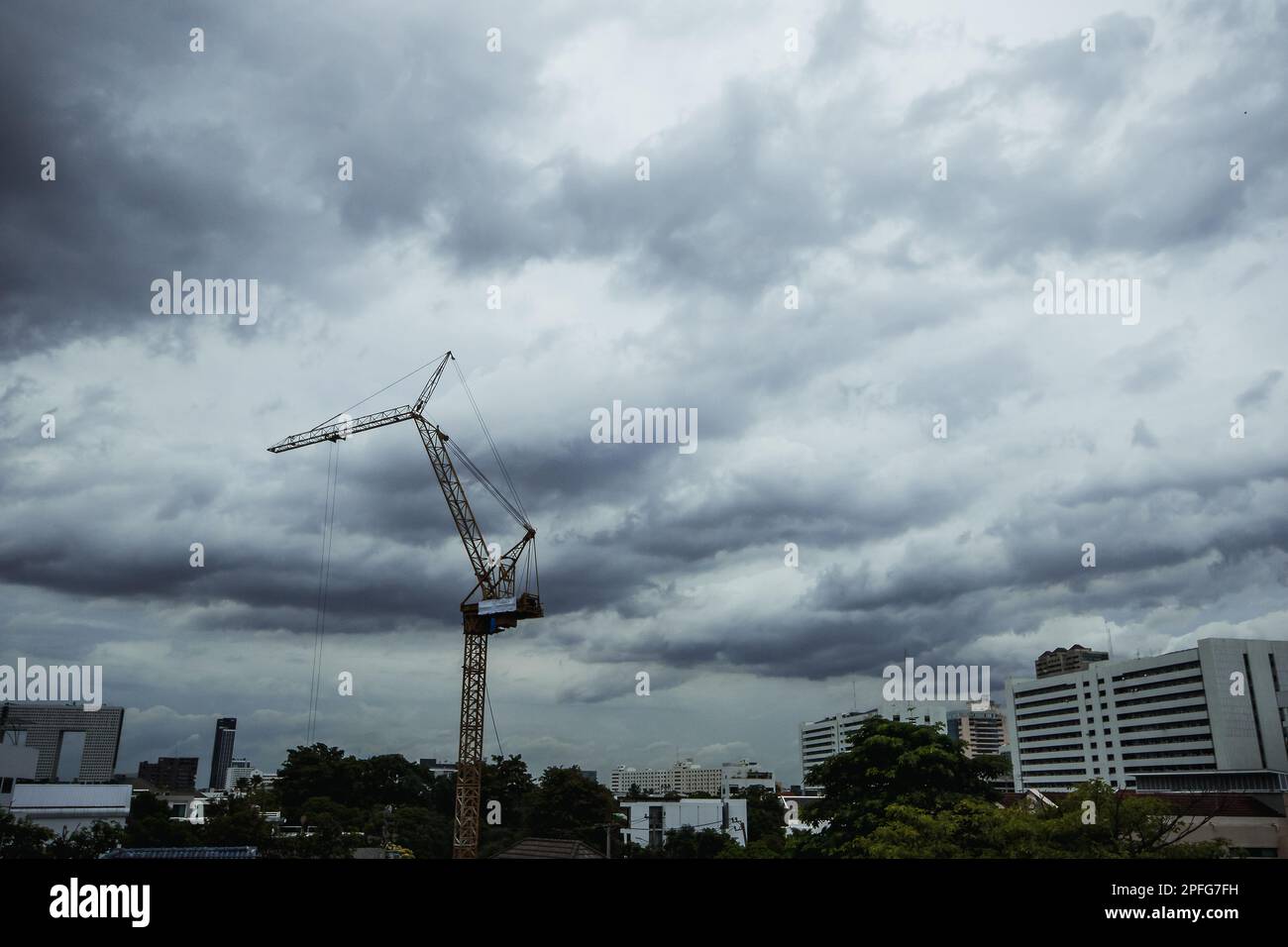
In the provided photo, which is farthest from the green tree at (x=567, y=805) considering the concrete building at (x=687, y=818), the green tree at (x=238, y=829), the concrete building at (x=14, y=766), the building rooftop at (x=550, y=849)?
the concrete building at (x=14, y=766)

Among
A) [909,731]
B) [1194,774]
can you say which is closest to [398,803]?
[909,731]

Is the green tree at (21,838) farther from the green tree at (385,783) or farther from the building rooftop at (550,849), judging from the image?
the green tree at (385,783)

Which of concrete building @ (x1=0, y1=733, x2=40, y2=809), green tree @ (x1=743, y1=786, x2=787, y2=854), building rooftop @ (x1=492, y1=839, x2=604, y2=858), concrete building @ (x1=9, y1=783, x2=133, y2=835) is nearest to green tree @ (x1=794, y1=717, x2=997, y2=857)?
building rooftop @ (x1=492, y1=839, x2=604, y2=858)

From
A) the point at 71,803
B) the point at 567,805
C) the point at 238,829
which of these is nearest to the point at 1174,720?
the point at 567,805

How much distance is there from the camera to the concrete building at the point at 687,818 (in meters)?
73.2

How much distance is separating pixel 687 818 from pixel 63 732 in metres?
51.2

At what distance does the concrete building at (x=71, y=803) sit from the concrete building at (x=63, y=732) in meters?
7.28

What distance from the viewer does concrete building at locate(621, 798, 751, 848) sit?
7325 cm

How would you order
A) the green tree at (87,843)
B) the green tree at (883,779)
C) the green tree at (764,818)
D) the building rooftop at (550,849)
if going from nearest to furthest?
the green tree at (883,779) < the green tree at (87,843) < the building rooftop at (550,849) < the green tree at (764,818)

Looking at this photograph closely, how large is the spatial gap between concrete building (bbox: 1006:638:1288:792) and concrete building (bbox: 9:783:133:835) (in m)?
98.1
